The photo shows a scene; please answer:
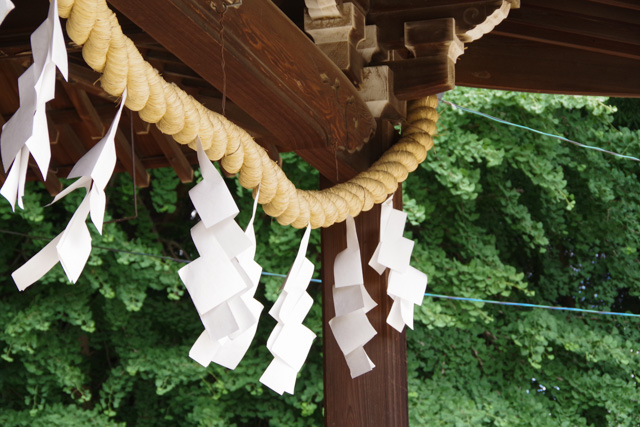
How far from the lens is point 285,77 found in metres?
1.21

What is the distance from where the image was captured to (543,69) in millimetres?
1807

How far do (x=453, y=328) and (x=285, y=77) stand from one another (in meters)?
3.55

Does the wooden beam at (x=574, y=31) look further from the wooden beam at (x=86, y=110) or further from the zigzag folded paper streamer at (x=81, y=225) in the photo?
the zigzag folded paper streamer at (x=81, y=225)

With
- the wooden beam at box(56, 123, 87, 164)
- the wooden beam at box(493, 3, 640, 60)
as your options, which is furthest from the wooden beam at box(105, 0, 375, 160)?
the wooden beam at box(56, 123, 87, 164)

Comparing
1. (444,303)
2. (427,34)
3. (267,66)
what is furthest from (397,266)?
(444,303)

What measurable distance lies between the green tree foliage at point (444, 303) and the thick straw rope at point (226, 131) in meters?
2.38

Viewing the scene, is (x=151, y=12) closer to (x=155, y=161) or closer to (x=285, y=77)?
(x=285, y=77)

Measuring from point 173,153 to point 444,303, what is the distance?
8.69 feet

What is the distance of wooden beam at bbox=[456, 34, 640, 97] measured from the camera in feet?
5.79

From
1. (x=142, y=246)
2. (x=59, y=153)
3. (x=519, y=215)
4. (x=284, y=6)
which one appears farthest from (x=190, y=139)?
(x=519, y=215)

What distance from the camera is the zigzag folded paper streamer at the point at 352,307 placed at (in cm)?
148

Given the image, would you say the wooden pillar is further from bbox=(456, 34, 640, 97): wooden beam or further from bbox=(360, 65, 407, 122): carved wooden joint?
bbox=(456, 34, 640, 97): wooden beam

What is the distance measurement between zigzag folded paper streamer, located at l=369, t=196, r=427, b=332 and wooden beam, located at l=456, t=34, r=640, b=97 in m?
Answer: 0.45

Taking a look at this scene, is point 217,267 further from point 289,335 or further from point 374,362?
point 374,362
